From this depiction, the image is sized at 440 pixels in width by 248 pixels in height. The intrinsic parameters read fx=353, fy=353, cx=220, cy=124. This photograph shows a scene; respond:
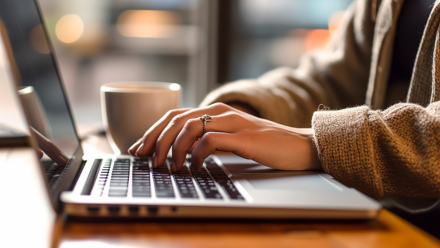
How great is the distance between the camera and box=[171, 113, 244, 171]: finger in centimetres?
45

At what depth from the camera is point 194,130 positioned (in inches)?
18.1

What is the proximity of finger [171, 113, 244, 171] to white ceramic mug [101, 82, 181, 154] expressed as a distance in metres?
0.14

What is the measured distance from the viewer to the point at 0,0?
421 mm

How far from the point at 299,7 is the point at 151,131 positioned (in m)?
1.68

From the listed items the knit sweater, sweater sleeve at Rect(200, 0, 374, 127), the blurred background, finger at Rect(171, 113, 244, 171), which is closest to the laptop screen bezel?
finger at Rect(171, 113, 244, 171)

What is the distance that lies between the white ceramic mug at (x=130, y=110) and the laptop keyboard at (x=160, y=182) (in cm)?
11

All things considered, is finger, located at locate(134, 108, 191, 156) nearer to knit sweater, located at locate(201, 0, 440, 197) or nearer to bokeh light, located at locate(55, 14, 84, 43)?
knit sweater, located at locate(201, 0, 440, 197)

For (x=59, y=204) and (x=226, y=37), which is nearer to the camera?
(x=59, y=204)

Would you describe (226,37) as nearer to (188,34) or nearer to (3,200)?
(188,34)

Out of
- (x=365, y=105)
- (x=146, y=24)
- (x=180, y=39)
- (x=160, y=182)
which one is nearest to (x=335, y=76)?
(x=365, y=105)

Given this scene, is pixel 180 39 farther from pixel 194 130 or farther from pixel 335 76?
pixel 194 130

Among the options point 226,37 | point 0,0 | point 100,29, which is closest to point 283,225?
point 0,0

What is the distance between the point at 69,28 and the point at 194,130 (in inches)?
80.2

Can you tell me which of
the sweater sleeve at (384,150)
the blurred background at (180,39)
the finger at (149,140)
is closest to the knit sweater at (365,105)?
the sweater sleeve at (384,150)
